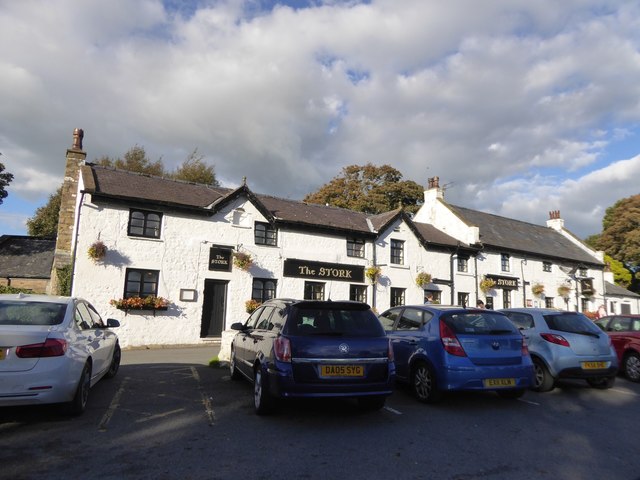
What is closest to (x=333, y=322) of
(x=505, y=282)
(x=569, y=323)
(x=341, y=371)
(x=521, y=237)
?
(x=341, y=371)

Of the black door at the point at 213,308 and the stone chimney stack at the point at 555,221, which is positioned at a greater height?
the stone chimney stack at the point at 555,221

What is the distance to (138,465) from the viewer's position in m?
4.20

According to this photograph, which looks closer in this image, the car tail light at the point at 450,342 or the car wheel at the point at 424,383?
the car tail light at the point at 450,342

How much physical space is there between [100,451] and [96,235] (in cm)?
1245

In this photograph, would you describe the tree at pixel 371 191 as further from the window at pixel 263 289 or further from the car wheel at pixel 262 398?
the car wheel at pixel 262 398

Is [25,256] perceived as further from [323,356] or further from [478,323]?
[478,323]

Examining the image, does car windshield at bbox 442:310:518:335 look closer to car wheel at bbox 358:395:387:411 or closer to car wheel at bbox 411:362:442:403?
car wheel at bbox 411:362:442:403

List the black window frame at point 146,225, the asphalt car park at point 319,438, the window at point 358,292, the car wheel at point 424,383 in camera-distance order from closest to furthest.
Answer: the asphalt car park at point 319,438, the car wheel at point 424,383, the black window frame at point 146,225, the window at point 358,292

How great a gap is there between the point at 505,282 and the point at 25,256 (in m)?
28.5

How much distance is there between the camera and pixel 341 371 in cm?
552

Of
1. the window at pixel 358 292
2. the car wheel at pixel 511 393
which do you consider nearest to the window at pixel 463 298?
the window at pixel 358 292

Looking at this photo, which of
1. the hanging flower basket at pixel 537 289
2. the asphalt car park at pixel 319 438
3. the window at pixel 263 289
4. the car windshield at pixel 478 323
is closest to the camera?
the asphalt car park at pixel 319 438

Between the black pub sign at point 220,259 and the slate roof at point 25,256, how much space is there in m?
11.5

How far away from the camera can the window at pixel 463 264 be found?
24644 millimetres
